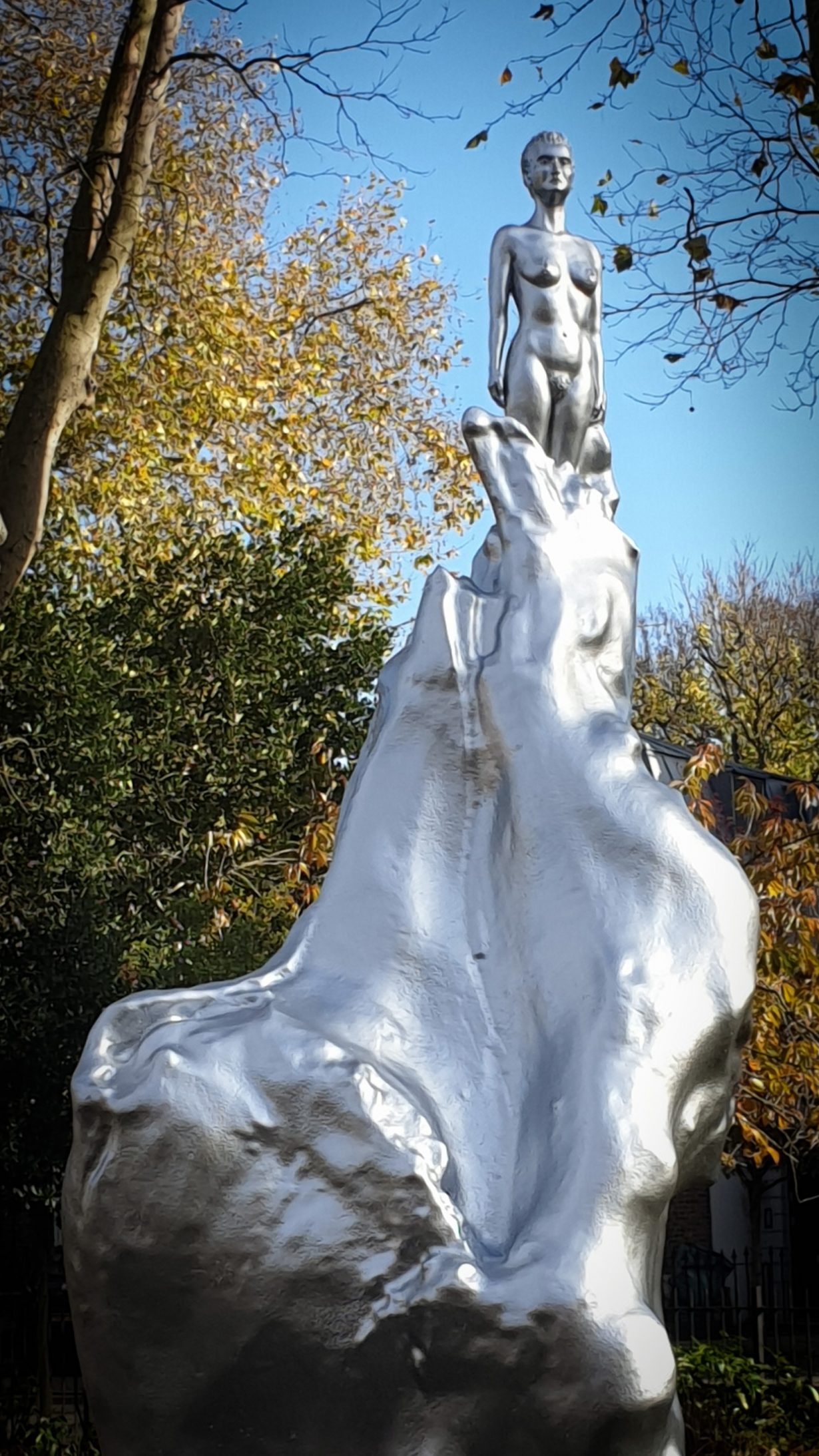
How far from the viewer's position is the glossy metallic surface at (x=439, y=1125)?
3.54 metres

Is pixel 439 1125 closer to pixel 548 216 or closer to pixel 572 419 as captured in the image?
pixel 572 419

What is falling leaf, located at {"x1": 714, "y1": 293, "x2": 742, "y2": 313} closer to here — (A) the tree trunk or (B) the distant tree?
(B) the distant tree

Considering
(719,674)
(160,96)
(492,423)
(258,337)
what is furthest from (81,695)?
(719,674)

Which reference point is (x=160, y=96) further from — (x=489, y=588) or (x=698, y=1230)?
(x=698, y=1230)

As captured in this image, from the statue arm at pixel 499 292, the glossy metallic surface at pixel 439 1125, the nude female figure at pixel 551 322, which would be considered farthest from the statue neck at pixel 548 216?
the glossy metallic surface at pixel 439 1125

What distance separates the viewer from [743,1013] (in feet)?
13.6

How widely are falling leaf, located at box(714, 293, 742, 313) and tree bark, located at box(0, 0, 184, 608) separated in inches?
148

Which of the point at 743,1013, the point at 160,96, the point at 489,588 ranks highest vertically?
the point at 160,96

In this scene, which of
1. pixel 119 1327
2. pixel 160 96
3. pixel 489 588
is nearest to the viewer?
pixel 119 1327

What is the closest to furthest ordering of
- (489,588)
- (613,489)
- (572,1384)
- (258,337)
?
(572,1384)
(489,588)
(613,489)
(258,337)

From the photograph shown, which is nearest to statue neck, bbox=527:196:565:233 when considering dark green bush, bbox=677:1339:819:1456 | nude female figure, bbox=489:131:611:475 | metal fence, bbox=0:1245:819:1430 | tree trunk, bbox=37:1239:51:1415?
nude female figure, bbox=489:131:611:475

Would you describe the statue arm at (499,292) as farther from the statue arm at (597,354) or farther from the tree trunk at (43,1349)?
the tree trunk at (43,1349)

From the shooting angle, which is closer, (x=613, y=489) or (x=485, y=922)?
(x=485, y=922)

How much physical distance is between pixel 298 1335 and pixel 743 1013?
1291 mm
